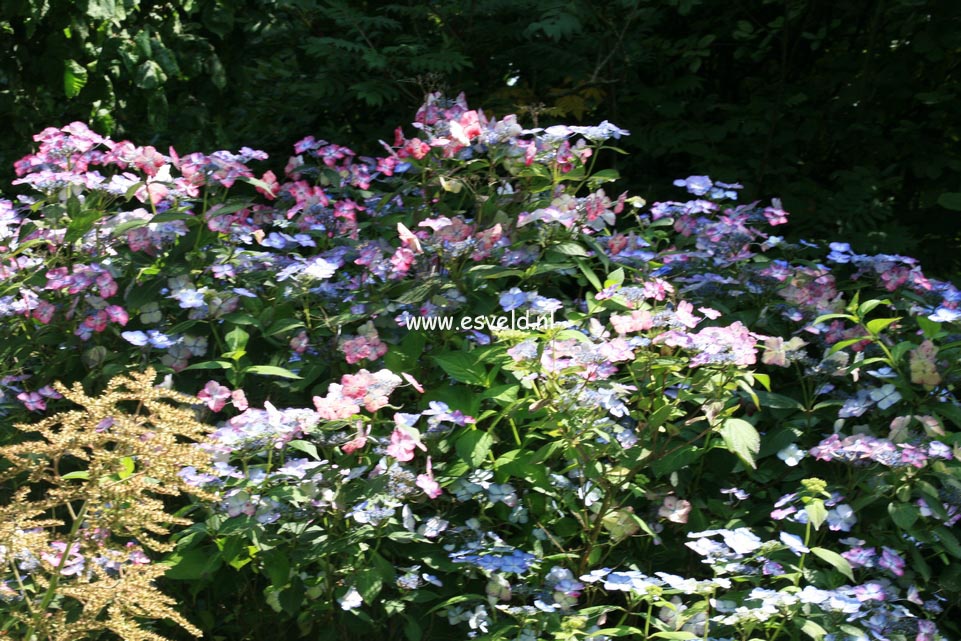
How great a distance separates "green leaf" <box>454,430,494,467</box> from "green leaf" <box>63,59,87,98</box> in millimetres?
2933

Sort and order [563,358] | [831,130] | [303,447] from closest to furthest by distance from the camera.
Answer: [303,447], [563,358], [831,130]

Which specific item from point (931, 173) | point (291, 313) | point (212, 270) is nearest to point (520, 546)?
point (291, 313)

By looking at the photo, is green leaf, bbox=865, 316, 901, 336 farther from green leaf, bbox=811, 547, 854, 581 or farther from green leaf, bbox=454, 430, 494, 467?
green leaf, bbox=454, 430, 494, 467

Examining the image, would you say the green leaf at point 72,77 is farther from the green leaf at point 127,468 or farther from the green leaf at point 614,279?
the green leaf at point 614,279

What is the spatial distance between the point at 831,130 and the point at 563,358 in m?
3.04

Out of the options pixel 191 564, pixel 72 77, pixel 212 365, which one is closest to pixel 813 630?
pixel 191 564

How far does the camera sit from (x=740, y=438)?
2105 millimetres

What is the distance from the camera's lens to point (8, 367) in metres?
2.68

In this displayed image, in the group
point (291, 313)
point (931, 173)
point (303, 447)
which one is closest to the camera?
point (303, 447)

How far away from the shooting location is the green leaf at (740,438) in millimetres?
2090

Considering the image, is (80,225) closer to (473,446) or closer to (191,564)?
(191,564)

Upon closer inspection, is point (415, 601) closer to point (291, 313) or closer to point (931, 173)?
point (291, 313)

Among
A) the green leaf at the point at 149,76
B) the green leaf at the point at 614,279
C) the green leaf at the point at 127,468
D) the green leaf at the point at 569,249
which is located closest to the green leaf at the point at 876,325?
the green leaf at the point at 614,279

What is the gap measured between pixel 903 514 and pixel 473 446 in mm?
857
